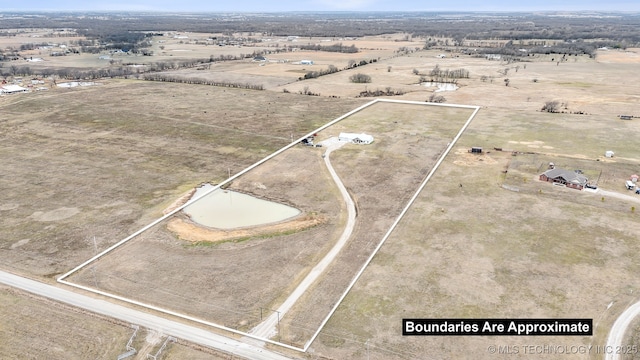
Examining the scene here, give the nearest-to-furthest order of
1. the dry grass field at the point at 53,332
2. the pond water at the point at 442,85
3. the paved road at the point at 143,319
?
the dry grass field at the point at 53,332
the paved road at the point at 143,319
the pond water at the point at 442,85

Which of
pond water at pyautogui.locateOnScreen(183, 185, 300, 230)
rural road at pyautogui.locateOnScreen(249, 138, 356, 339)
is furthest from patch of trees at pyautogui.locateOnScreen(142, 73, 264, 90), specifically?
rural road at pyautogui.locateOnScreen(249, 138, 356, 339)

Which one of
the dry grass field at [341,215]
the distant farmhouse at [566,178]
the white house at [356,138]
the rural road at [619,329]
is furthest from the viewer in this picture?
the white house at [356,138]

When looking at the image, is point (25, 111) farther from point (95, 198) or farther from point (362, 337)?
point (362, 337)

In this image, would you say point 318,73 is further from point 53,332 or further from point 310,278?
point 53,332

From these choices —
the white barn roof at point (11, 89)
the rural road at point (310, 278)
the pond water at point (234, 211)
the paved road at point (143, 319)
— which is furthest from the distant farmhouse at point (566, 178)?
the white barn roof at point (11, 89)

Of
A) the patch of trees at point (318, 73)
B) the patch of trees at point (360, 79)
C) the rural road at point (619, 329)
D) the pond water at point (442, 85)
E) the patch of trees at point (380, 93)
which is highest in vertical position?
the patch of trees at point (318, 73)

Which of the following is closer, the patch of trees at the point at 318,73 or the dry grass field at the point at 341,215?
the dry grass field at the point at 341,215

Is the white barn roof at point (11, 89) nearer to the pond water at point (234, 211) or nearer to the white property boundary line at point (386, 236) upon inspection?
the pond water at point (234, 211)

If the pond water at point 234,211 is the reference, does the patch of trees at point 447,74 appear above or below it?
above
